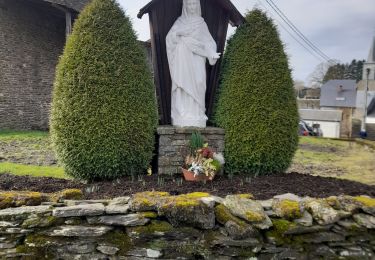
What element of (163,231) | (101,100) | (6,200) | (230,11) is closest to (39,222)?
(6,200)

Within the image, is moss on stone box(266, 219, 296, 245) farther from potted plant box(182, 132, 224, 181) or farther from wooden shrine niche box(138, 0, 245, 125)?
wooden shrine niche box(138, 0, 245, 125)

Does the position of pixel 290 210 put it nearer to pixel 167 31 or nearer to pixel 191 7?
pixel 191 7

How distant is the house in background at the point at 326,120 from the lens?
32.5 meters

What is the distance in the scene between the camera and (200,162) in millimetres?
4301

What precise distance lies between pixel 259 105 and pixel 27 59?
1068 cm

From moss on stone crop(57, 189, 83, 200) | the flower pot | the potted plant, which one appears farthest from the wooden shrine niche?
moss on stone crop(57, 189, 83, 200)

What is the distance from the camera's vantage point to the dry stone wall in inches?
107

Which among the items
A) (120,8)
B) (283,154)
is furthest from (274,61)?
(120,8)

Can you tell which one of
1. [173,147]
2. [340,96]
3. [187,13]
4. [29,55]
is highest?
[29,55]

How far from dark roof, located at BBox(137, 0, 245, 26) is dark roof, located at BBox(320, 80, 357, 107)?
3627 cm

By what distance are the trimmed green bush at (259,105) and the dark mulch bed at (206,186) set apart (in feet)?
1.27

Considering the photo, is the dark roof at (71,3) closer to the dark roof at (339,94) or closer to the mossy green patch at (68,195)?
the mossy green patch at (68,195)

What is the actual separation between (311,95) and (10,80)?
39.2 meters

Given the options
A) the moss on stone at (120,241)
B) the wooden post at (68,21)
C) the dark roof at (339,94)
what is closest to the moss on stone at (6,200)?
the moss on stone at (120,241)
